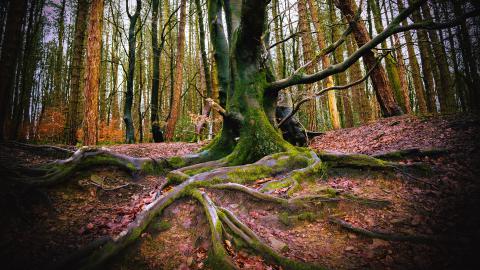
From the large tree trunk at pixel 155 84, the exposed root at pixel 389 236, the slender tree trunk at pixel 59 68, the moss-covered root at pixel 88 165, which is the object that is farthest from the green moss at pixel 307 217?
the slender tree trunk at pixel 59 68

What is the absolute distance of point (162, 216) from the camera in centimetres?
319

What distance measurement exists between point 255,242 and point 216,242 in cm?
45

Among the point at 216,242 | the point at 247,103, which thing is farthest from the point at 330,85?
the point at 216,242

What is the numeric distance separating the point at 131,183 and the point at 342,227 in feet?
11.6

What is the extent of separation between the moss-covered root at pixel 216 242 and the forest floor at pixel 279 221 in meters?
0.11

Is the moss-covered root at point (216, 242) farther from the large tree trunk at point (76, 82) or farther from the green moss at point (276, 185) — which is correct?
the large tree trunk at point (76, 82)

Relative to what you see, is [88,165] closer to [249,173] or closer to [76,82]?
[249,173]

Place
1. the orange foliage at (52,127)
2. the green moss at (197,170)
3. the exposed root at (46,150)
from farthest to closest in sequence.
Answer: the orange foliage at (52,127) < the exposed root at (46,150) < the green moss at (197,170)

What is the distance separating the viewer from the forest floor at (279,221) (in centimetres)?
254

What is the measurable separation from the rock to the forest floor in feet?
0.07

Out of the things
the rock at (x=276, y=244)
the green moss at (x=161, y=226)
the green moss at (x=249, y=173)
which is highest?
the green moss at (x=249, y=173)

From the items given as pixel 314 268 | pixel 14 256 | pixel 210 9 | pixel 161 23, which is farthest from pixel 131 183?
pixel 161 23

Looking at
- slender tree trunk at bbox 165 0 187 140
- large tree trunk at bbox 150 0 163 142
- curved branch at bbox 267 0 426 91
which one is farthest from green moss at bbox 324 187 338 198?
large tree trunk at bbox 150 0 163 142

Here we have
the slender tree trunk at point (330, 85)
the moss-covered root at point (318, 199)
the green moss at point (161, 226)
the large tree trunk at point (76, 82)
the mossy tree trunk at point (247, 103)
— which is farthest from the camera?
the slender tree trunk at point (330, 85)
